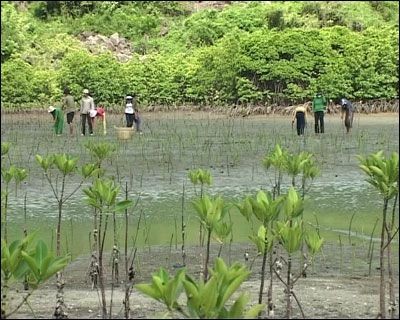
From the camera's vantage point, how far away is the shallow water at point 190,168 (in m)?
8.11

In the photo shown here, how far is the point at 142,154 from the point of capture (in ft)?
46.7

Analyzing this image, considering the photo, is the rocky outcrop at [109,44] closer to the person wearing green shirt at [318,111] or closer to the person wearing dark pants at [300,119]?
the person wearing green shirt at [318,111]

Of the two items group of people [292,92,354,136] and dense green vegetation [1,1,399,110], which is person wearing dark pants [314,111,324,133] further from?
dense green vegetation [1,1,399,110]

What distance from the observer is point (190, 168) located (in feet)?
40.9

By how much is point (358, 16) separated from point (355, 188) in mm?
20389

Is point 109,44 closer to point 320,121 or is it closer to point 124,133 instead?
point 320,121

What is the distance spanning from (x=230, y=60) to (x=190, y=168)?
13.5 m

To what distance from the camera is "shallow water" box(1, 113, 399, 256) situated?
811cm

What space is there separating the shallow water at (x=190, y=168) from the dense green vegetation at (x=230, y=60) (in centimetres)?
238

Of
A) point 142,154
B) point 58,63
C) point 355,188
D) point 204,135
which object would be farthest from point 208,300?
point 58,63

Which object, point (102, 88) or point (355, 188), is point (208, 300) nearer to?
point (355, 188)

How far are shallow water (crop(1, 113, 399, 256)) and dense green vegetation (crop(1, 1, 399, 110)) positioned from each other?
7.79ft

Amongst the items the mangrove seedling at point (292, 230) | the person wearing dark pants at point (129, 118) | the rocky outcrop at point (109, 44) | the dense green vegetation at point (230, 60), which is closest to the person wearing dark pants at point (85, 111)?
the person wearing dark pants at point (129, 118)

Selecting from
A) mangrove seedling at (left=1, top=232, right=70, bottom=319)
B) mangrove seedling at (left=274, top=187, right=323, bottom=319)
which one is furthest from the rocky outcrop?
mangrove seedling at (left=1, top=232, right=70, bottom=319)
